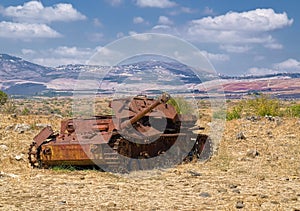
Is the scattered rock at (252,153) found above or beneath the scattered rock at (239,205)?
above

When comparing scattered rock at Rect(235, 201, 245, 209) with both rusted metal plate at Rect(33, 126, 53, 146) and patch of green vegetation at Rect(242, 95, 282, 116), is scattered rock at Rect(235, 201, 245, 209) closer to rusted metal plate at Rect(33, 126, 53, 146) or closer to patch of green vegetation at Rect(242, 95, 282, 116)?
rusted metal plate at Rect(33, 126, 53, 146)

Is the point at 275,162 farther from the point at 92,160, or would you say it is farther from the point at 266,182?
the point at 92,160

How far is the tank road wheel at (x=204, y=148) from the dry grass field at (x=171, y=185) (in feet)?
1.02

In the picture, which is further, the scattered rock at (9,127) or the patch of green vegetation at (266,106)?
the patch of green vegetation at (266,106)

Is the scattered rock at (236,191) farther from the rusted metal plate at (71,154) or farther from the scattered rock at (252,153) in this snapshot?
the scattered rock at (252,153)

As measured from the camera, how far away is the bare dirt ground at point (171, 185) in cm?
927

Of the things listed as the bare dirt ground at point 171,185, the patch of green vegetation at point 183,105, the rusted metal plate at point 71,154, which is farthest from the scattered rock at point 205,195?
the patch of green vegetation at point 183,105

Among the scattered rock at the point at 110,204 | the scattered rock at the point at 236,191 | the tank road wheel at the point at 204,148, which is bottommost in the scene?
the scattered rock at the point at 236,191

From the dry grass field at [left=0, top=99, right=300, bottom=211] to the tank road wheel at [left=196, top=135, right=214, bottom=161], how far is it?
0.31m

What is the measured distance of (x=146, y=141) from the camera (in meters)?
13.7

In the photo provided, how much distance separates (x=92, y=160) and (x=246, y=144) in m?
7.23

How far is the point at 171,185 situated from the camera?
1114cm

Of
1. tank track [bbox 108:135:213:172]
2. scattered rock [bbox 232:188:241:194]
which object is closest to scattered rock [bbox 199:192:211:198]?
scattered rock [bbox 232:188:241:194]

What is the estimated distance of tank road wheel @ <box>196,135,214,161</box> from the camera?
1544 cm
